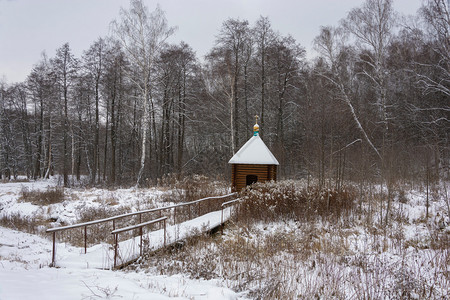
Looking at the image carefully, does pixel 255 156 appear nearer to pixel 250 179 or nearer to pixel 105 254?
pixel 250 179

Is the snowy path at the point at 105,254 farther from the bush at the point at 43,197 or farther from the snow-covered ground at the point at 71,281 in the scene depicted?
the bush at the point at 43,197

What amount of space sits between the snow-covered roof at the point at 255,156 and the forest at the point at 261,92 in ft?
5.81

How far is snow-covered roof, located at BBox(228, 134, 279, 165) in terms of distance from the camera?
12516mm

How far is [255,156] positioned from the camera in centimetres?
1276

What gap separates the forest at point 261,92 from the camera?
1277 cm

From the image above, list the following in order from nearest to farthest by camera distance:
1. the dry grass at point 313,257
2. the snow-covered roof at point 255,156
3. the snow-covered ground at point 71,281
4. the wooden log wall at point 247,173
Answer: the snow-covered ground at point 71,281, the dry grass at point 313,257, the snow-covered roof at point 255,156, the wooden log wall at point 247,173

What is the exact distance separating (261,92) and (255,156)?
34.4ft

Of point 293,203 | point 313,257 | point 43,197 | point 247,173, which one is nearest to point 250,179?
point 247,173

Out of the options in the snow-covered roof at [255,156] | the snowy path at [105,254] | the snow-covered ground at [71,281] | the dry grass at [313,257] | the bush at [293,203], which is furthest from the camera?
the snow-covered roof at [255,156]

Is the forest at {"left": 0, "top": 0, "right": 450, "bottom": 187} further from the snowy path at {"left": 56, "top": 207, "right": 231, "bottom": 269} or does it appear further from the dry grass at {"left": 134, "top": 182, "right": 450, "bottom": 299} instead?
the snowy path at {"left": 56, "top": 207, "right": 231, "bottom": 269}

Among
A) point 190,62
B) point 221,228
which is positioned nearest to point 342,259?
point 221,228

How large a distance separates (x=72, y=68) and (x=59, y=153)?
1352cm

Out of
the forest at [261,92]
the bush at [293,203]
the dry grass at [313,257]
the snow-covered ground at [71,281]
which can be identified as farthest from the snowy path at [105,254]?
the forest at [261,92]

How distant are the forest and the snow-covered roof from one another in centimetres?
177
